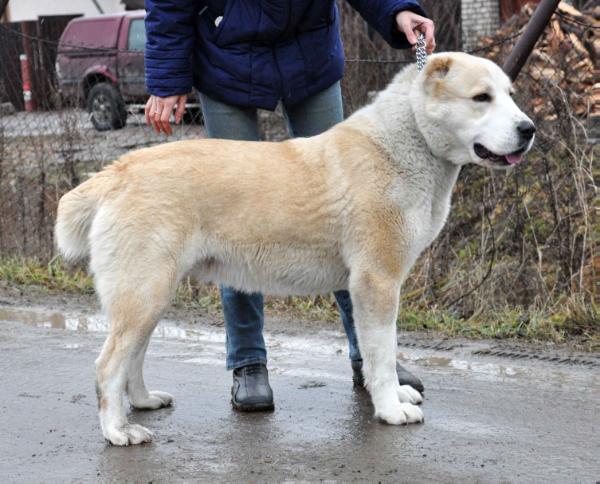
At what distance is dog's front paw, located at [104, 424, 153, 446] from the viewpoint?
13.5 ft

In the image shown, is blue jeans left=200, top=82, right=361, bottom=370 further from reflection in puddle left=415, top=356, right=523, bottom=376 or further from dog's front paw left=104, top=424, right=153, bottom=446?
dog's front paw left=104, top=424, right=153, bottom=446

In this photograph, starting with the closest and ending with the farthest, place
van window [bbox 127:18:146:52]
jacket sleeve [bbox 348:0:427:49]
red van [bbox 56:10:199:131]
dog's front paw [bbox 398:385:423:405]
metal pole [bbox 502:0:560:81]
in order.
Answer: dog's front paw [bbox 398:385:423:405] < jacket sleeve [bbox 348:0:427:49] < metal pole [bbox 502:0:560:81] < red van [bbox 56:10:199:131] < van window [bbox 127:18:146:52]

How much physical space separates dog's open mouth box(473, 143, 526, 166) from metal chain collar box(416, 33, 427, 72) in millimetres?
433

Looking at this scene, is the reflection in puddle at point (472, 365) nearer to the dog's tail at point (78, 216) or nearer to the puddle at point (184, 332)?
the puddle at point (184, 332)

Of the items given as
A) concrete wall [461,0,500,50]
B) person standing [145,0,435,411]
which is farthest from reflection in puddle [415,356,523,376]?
concrete wall [461,0,500,50]

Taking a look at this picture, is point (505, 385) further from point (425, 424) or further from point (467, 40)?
point (467, 40)

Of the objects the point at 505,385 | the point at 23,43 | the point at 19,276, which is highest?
the point at 23,43

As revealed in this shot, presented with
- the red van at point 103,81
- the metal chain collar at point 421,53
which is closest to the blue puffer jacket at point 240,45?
the metal chain collar at point 421,53

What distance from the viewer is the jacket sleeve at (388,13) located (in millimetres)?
4695

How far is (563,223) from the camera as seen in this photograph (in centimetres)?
654

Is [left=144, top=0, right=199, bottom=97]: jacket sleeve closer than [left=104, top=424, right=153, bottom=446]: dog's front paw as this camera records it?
No

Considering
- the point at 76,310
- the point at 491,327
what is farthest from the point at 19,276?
the point at 491,327

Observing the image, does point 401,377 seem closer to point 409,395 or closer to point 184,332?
point 409,395

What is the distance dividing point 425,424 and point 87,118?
5181 mm
